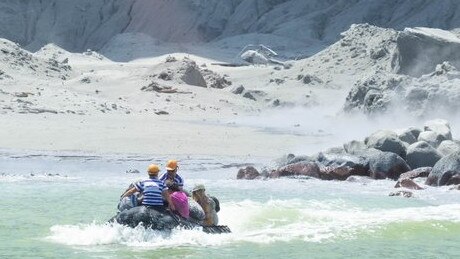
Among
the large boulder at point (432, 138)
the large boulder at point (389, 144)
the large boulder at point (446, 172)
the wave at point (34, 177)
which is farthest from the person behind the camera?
the large boulder at point (432, 138)

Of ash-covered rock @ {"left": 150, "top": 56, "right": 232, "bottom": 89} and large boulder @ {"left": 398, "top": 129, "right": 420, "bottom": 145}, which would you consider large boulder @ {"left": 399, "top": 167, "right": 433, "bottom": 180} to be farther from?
ash-covered rock @ {"left": 150, "top": 56, "right": 232, "bottom": 89}

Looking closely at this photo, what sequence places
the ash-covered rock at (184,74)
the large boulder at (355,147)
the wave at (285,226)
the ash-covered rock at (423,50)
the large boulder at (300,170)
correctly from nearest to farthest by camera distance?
the wave at (285,226) < the large boulder at (300,170) < the large boulder at (355,147) < the ash-covered rock at (423,50) < the ash-covered rock at (184,74)

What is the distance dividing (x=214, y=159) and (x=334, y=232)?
46.2 feet

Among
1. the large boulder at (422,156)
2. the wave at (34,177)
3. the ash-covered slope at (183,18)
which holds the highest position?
the ash-covered slope at (183,18)

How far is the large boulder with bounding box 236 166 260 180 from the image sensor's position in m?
29.0

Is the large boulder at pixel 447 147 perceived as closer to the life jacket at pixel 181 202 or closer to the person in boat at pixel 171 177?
the person in boat at pixel 171 177

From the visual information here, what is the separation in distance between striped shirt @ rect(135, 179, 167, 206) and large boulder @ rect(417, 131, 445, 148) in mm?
15979

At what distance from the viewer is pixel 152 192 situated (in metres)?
17.4

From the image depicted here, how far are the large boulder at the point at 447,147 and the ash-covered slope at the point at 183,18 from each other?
5389 centimetres

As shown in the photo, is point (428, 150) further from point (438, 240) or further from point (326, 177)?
point (438, 240)

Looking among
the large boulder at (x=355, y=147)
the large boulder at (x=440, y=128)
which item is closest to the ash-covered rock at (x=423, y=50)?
the large boulder at (x=440, y=128)

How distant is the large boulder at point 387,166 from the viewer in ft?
94.7

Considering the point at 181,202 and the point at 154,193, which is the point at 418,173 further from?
the point at 154,193

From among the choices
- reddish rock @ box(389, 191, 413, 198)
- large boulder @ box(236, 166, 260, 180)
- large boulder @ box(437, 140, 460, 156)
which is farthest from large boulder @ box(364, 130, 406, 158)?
reddish rock @ box(389, 191, 413, 198)
